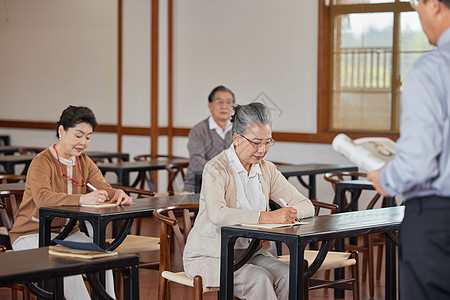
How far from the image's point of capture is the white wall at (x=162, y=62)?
7.75m

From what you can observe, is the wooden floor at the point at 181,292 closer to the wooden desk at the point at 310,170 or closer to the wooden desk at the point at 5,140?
the wooden desk at the point at 310,170

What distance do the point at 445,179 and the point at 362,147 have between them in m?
0.37

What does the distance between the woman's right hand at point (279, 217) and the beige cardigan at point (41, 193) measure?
3.57 feet

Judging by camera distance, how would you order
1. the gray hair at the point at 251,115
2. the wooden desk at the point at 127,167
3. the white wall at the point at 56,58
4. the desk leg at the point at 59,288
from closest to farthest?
the desk leg at the point at 59,288 → the gray hair at the point at 251,115 → the wooden desk at the point at 127,167 → the white wall at the point at 56,58

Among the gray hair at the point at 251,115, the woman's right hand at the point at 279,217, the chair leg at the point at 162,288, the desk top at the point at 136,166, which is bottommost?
the chair leg at the point at 162,288

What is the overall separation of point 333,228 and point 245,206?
51 centimetres

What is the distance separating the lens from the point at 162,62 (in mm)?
8500

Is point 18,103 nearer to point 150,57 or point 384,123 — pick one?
point 150,57

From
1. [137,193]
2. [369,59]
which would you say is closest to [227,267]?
[137,193]

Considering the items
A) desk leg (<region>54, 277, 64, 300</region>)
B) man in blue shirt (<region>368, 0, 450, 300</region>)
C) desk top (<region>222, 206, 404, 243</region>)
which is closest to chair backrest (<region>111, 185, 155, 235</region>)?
desk leg (<region>54, 277, 64, 300</region>)

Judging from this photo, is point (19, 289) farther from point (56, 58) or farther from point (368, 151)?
point (56, 58)

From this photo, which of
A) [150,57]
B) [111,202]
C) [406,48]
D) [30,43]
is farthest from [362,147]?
[30,43]

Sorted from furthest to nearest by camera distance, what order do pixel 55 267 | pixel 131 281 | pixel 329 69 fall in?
pixel 329 69 → pixel 131 281 → pixel 55 267

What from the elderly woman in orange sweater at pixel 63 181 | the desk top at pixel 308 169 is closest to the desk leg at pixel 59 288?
the elderly woman in orange sweater at pixel 63 181
